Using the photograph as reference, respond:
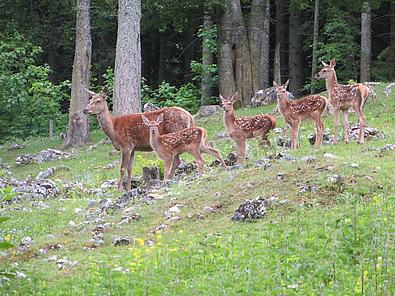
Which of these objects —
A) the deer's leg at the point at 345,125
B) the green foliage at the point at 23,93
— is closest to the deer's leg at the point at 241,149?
the deer's leg at the point at 345,125

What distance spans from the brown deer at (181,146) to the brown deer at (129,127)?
0.67 m

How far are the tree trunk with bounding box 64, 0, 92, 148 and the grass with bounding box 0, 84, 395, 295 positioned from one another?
38.5 feet

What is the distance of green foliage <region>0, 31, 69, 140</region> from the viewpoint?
30562 mm

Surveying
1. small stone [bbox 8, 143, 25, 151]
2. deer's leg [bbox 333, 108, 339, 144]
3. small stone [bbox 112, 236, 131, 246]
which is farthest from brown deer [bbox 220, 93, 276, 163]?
small stone [bbox 8, 143, 25, 151]

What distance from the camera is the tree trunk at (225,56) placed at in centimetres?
2864

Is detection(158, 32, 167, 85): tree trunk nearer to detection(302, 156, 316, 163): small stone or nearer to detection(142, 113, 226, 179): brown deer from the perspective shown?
detection(142, 113, 226, 179): brown deer

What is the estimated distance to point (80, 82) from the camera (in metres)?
25.1

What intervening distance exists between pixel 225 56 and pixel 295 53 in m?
8.99

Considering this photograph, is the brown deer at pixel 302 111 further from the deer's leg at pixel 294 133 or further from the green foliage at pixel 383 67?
the green foliage at pixel 383 67

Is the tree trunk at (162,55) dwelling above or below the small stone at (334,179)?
above

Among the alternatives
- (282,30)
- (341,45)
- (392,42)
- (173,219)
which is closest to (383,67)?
(392,42)

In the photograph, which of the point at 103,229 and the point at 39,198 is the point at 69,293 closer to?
the point at 103,229

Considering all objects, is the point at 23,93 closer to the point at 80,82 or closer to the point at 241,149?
the point at 80,82

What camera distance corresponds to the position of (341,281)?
740 cm
